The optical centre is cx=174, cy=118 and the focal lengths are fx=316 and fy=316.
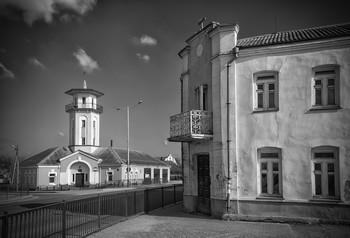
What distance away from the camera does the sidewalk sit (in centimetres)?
1094

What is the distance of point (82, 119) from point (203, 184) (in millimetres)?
40329

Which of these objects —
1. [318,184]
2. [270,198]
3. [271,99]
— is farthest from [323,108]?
[270,198]

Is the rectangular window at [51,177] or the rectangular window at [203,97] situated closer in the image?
the rectangular window at [203,97]

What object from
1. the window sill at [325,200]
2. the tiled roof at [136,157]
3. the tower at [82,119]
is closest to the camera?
the window sill at [325,200]

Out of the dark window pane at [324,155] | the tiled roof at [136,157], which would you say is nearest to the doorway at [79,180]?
the tiled roof at [136,157]

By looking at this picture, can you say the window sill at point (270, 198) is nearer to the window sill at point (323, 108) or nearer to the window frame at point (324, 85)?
the window sill at point (323, 108)

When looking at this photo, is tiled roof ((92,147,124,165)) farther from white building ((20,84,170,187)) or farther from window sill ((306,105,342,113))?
window sill ((306,105,342,113))

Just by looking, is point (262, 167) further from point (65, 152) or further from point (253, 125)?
point (65, 152)

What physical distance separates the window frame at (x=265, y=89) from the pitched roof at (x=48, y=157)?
4038cm

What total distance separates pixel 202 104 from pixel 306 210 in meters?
6.62

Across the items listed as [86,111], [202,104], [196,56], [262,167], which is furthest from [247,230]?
[86,111]

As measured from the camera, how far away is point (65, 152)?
52.5 m

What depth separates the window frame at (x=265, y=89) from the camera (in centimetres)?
1369

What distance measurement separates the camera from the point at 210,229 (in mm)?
11891
